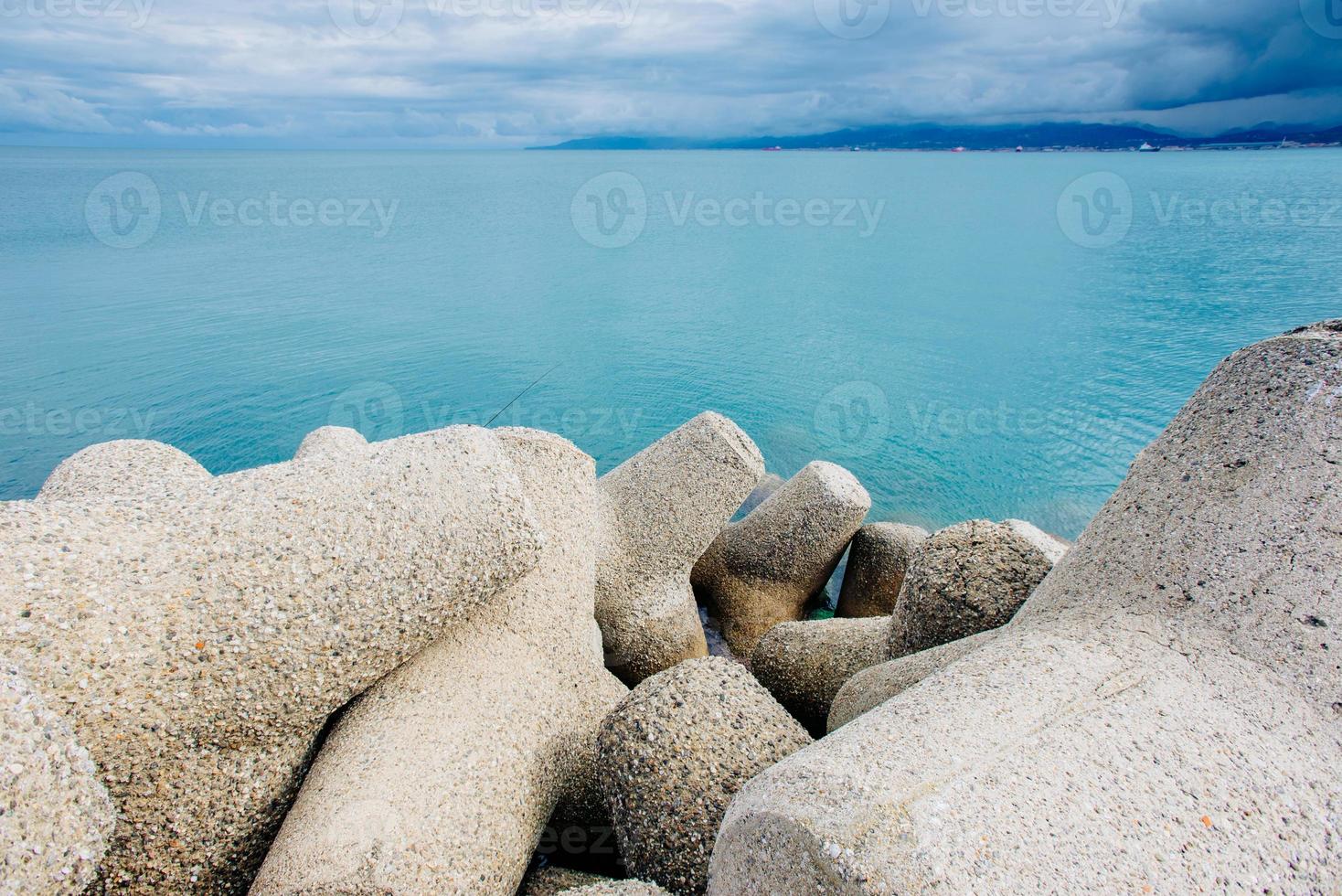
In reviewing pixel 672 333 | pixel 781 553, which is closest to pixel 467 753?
pixel 781 553

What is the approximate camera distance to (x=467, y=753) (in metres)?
2.58

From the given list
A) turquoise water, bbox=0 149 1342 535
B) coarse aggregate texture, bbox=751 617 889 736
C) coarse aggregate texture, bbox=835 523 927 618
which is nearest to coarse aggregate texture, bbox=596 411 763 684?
coarse aggregate texture, bbox=751 617 889 736

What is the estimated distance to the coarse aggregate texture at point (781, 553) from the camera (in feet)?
18.9

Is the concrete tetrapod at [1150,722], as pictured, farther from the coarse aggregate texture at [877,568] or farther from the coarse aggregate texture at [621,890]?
the coarse aggregate texture at [877,568]

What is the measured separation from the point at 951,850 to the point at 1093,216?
43.7m

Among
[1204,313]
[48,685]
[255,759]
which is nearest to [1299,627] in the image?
[255,759]

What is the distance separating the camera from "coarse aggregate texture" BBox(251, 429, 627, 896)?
2186 mm

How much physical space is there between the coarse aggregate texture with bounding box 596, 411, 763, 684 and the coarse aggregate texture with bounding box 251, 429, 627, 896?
3.66 feet

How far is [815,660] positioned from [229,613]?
2.75 metres

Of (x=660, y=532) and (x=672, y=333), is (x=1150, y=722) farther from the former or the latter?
(x=672, y=333)

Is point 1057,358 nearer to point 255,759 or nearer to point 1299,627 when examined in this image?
point 1299,627

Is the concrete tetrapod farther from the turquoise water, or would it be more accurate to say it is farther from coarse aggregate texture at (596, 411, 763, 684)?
the turquoise water

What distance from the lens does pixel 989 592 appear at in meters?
3.22

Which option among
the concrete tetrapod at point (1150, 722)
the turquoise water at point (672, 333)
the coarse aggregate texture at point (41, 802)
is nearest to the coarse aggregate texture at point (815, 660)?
the concrete tetrapod at point (1150, 722)
